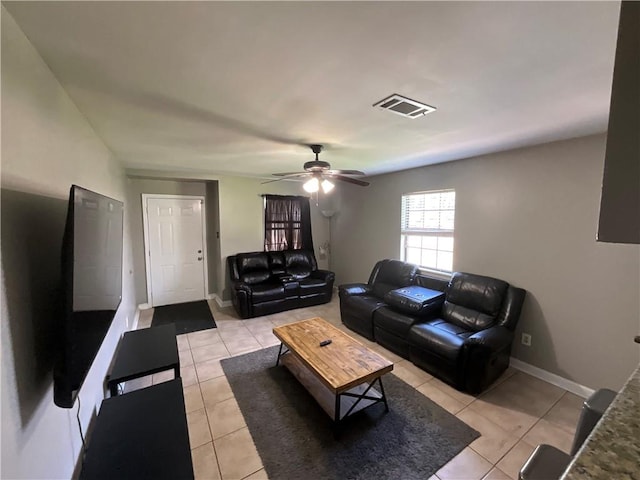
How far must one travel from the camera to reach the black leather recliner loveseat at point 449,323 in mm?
2461

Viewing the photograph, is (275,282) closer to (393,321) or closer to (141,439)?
(393,321)

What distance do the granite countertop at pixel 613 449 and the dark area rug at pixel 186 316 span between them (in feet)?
13.4

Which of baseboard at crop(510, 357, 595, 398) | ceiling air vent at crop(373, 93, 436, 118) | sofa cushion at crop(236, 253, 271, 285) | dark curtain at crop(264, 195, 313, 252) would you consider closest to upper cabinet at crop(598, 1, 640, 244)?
ceiling air vent at crop(373, 93, 436, 118)

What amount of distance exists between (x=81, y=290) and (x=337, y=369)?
1.72 meters

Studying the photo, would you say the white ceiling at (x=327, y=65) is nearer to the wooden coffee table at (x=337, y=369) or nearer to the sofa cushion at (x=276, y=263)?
the wooden coffee table at (x=337, y=369)

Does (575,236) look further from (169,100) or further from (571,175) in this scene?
(169,100)

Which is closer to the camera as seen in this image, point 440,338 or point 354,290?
point 440,338

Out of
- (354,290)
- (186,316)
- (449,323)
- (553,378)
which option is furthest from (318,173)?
(186,316)

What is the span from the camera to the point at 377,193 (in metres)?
4.69

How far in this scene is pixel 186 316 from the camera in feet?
14.3

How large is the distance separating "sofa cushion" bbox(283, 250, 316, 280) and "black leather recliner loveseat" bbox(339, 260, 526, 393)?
5.05 ft

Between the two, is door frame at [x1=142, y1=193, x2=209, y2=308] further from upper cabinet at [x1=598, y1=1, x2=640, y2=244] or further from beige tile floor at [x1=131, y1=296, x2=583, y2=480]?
upper cabinet at [x1=598, y1=1, x2=640, y2=244]

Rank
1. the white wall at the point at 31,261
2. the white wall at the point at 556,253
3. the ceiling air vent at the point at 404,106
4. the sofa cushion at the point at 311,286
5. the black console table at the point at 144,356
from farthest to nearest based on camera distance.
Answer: the sofa cushion at the point at 311,286 → the white wall at the point at 556,253 → the black console table at the point at 144,356 → the ceiling air vent at the point at 404,106 → the white wall at the point at 31,261

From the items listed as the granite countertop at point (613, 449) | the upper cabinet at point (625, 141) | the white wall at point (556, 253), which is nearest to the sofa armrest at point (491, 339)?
the white wall at point (556, 253)
